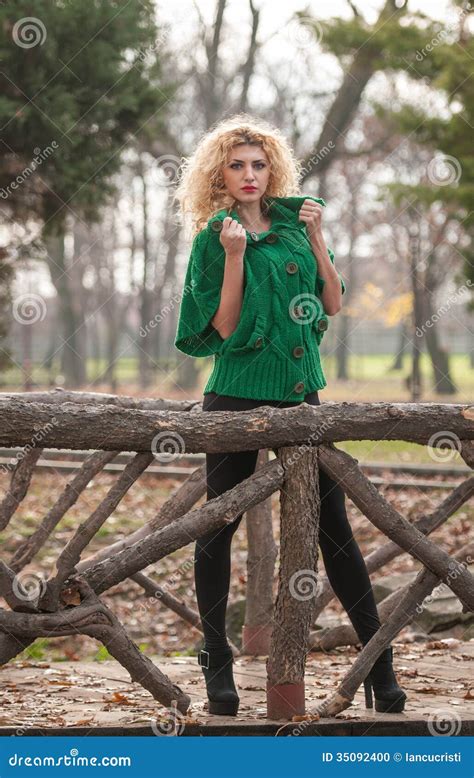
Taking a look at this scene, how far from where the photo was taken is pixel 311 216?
13.1 feet

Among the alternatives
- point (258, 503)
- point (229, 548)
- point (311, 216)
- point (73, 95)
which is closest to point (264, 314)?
point (311, 216)

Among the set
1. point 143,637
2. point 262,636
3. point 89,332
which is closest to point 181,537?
point 262,636

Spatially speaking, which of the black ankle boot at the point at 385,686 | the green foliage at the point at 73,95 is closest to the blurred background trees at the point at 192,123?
the green foliage at the point at 73,95

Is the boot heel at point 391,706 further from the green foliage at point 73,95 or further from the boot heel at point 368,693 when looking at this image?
the green foliage at point 73,95

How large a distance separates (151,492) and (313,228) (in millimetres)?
7081

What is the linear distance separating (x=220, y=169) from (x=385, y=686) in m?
1.93

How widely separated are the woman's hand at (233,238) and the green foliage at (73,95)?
7.38 metres

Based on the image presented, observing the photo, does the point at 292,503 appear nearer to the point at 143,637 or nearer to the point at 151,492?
the point at 143,637

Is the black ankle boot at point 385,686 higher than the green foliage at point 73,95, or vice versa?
the green foliage at point 73,95

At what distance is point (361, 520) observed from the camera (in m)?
9.36

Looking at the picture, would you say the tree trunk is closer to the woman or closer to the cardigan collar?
the woman

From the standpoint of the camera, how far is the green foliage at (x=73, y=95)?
35.9 feet

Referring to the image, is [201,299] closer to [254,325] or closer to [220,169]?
[254,325]

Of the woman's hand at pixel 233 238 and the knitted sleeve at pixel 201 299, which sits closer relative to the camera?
the woman's hand at pixel 233 238
